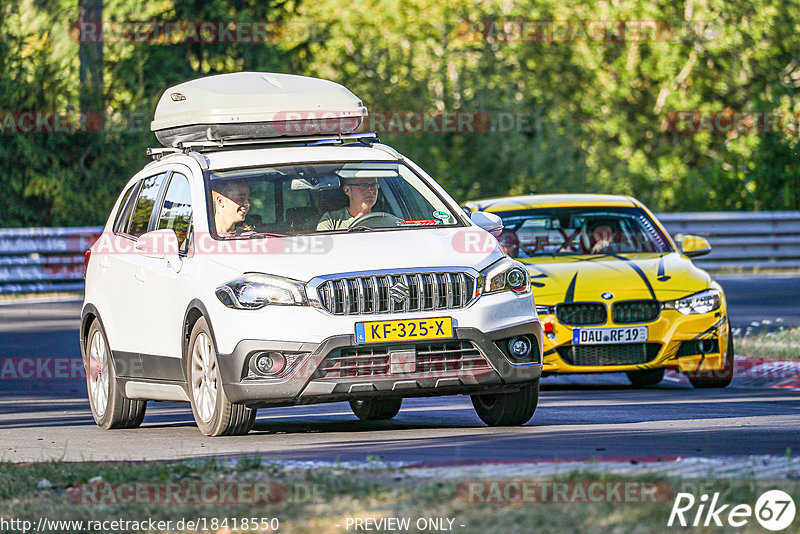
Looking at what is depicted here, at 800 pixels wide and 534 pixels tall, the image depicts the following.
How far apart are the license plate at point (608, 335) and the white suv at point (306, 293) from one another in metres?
2.56

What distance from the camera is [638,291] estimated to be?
43.2 ft

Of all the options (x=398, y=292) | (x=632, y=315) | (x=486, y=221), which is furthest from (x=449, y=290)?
(x=632, y=315)

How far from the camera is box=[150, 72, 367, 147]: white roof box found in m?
11.3

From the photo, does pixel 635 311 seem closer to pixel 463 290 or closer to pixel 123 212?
pixel 463 290

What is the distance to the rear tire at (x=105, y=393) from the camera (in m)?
11.3

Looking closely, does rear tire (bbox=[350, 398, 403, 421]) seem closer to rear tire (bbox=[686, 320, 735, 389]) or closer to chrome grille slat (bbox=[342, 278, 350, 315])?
chrome grille slat (bbox=[342, 278, 350, 315])

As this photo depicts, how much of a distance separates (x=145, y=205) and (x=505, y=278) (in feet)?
10.0

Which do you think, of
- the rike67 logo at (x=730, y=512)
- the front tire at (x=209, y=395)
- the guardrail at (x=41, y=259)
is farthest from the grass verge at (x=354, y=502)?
the guardrail at (x=41, y=259)

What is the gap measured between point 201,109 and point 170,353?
194 centimetres

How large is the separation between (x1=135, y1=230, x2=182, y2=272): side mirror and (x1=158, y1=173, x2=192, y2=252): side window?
69mm

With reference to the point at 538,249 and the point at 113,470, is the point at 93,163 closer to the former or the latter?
the point at 538,249

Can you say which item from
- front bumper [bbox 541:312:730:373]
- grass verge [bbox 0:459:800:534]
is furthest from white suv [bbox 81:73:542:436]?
front bumper [bbox 541:312:730:373]

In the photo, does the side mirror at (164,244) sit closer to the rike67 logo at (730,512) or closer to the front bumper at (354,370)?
the front bumper at (354,370)

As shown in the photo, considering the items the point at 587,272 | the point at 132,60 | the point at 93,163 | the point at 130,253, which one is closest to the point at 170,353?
the point at 130,253
